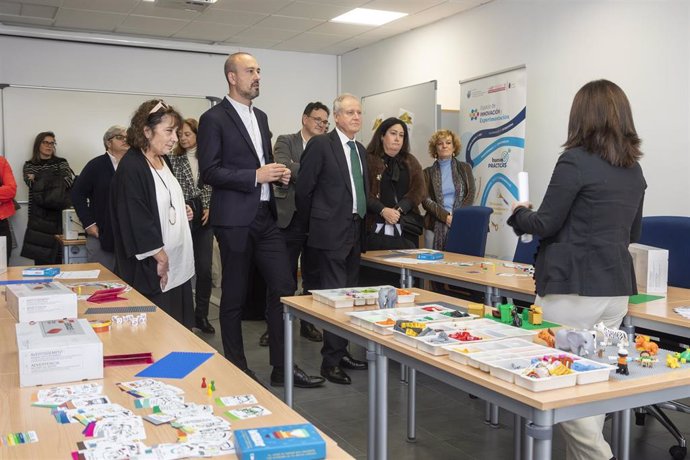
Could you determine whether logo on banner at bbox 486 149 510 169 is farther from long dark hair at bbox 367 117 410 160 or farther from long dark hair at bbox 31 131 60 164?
long dark hair at bbox 31 131 60 164

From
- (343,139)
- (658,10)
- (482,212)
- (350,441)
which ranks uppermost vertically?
(658,10)

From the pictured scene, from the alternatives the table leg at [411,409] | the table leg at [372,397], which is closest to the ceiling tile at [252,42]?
the table leg at [411,409]

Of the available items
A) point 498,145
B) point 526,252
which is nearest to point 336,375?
point 526,252

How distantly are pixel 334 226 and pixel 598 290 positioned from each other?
178 centimetres

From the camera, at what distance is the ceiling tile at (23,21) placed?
7.01 meters

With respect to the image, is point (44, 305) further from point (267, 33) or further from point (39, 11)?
point (267, 33)

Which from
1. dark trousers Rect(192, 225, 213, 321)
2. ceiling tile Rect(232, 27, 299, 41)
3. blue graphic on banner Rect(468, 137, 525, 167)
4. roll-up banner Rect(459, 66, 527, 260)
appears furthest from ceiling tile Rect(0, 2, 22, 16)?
blue graphic on banner Rect(468, 137, 525, 167)

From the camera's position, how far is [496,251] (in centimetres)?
629

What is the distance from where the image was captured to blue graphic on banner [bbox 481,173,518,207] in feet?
19.6

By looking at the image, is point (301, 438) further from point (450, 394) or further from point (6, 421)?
point (450, 394)

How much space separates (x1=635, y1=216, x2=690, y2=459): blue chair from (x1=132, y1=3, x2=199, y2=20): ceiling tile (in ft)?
16.9

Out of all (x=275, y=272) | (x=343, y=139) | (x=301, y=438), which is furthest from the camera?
(x=343, y=139)

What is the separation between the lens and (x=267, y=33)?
7.82 meters

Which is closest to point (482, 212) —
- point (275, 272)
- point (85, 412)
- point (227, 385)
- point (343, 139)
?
point (343, 139)
